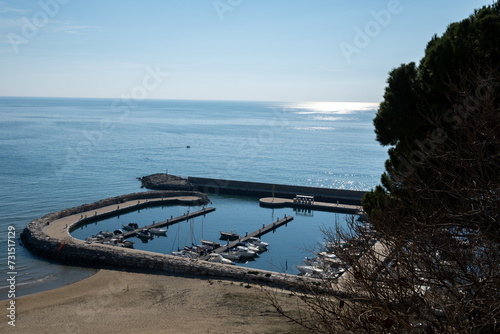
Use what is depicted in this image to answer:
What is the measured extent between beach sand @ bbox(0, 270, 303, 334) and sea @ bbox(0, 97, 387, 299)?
2269mm

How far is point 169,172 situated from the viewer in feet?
244

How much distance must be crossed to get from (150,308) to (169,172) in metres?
55.4

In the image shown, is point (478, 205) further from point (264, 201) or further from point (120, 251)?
point (264, 201)

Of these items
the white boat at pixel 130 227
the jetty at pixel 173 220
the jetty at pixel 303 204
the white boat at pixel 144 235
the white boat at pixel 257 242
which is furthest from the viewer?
the jetty at pixel 303 204

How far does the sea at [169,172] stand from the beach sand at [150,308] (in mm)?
2269

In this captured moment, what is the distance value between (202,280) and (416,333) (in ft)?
63.5

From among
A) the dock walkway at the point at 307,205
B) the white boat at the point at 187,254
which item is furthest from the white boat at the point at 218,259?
the dock walkway at the point at 307,205

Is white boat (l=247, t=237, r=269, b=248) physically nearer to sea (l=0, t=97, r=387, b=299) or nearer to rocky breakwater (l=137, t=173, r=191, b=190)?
sea (l=0, t=97, r=387, b=299)

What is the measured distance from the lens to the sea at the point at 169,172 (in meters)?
31.9

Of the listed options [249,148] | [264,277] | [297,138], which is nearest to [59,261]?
[264,277]

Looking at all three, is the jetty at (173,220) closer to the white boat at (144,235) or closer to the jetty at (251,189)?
the white boat at (144,235)

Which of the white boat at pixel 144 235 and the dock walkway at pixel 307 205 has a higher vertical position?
the dock walkway at pixel 307 205

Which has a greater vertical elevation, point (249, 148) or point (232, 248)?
point (249, 148)

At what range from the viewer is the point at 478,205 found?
7605 mm
